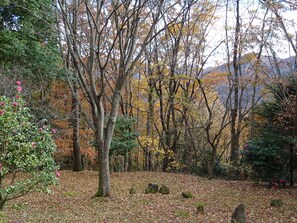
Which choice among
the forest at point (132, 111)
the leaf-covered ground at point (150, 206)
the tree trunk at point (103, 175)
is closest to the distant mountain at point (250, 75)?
the forest at point (132, 111)

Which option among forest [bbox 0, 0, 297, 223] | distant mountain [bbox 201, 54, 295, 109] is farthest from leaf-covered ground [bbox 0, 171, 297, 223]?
distant mountain [bbox 201, 54, 295, 109]

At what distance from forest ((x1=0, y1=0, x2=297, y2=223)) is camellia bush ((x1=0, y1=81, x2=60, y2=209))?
0.02 metres

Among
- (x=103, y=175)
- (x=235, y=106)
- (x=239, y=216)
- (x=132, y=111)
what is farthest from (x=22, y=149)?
(x=132, y=111)

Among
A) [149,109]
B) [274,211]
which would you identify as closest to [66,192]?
[274,211]

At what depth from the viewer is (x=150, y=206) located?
25.4 feet

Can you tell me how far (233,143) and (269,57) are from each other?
571 centimetres

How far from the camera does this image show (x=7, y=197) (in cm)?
594

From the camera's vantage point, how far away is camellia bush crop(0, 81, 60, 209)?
535 cm

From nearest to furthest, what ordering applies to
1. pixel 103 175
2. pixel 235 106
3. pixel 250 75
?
pixel 103 175, pixel 250 75, pixel 235 106

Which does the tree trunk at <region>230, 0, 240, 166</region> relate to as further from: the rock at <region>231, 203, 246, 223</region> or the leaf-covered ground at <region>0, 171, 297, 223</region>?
the rock at <region>231, 203, 246, 223</region>

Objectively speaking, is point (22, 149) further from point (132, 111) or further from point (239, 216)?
point (132, 111)

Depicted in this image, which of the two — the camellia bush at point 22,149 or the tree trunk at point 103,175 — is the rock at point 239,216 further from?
the tree trunk at point 103,175

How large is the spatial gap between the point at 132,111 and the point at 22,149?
14.5 m

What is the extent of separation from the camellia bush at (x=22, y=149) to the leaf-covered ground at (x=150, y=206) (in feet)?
2.42
